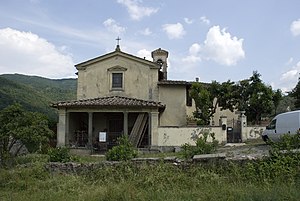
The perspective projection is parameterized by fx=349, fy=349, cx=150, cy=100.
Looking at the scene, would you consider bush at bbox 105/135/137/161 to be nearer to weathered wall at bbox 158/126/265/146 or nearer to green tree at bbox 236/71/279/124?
weathered wall at bbox 158/126/265/146

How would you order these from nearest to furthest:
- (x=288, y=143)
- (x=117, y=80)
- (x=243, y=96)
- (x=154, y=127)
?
(x=288, y=143)
(x=154, y=127)
(x=117, y=80)
(x=243, y=96)

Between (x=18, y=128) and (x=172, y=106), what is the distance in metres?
14.3

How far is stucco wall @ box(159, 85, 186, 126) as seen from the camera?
2722 centimetres

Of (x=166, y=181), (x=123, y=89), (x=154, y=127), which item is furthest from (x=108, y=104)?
(x=166, y=181)

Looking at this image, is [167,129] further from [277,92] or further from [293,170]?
[293,170]

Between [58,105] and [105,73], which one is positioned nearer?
[58,105]

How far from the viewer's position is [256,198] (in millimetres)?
7773

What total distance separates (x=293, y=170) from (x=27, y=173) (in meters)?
8.48

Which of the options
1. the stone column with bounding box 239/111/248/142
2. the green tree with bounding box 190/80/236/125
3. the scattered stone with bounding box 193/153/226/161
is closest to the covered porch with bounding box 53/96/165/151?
the green tree with bounding box 190/80/236/125

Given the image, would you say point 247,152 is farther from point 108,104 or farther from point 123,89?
point 123,89

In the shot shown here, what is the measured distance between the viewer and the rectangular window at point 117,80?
27.6 m

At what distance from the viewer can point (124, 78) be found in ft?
90.2

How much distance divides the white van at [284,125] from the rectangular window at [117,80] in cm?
1247

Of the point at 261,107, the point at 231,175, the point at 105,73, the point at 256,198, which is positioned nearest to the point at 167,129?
the point at 105,73
